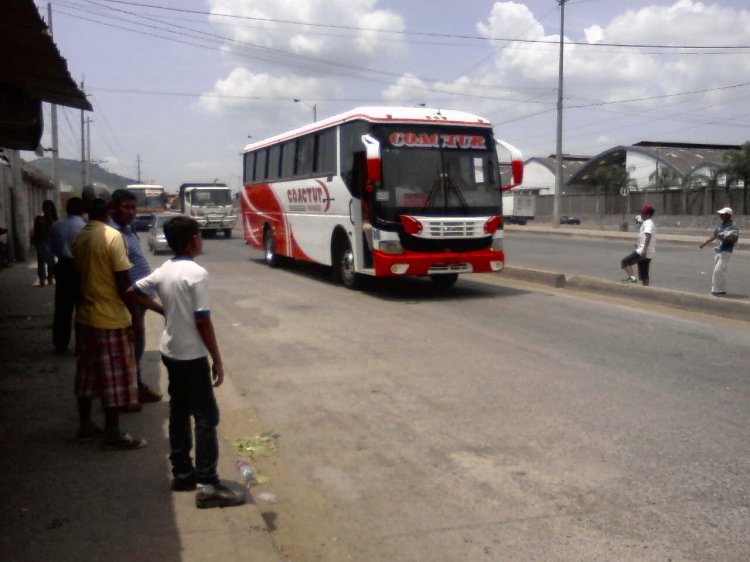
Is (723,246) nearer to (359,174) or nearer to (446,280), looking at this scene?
(446,280)

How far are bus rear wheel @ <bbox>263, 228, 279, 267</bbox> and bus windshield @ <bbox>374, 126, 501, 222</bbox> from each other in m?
7.59

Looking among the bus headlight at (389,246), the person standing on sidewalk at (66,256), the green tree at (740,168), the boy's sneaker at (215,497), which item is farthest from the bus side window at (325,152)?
the green tree at (740,168)

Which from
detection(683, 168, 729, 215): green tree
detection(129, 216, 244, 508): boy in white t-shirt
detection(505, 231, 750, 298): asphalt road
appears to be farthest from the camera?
detection(683, 168, 729, 215): green tree

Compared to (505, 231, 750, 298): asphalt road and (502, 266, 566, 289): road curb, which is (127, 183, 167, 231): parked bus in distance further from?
(502, 266, 566, 289): road curb

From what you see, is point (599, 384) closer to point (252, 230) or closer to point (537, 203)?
point (252, 230)

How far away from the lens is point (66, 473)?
198 inches

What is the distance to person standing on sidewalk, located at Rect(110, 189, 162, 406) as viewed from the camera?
603 cm

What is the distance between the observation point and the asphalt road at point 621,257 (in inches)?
671

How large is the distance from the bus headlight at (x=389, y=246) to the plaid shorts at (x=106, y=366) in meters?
8.09

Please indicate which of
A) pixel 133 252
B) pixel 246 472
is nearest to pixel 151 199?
pixel 133 252

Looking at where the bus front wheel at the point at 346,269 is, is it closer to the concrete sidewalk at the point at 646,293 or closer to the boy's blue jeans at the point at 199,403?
Result: the concrete sidewalk at the point at 646,293

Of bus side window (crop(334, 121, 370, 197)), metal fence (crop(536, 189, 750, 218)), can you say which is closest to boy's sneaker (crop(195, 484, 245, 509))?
bus side window (crop(334, 121, 370, 197))

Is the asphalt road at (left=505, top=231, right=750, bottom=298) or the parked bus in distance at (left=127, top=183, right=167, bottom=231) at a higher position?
the parked bus in distance at (left=127, top=183, right=167, bottom=231)

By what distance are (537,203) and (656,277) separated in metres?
54.3
